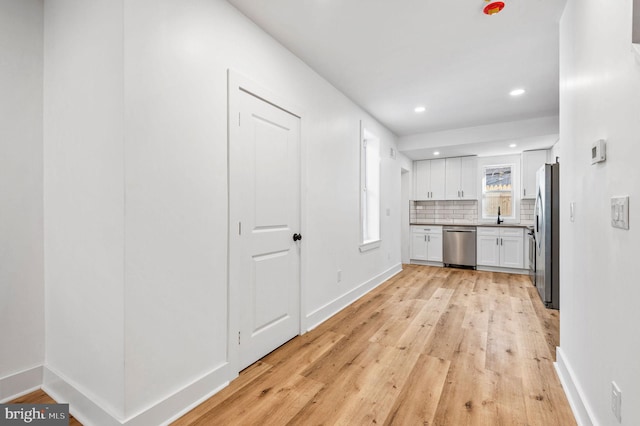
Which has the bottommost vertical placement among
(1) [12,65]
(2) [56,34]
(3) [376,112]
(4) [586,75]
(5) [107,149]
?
(5) [107,149]

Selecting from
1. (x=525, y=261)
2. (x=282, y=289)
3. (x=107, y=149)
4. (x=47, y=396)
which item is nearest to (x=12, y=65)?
(x=107, y=149)

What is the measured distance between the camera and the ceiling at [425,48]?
2152mm

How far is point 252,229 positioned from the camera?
89.1 inches

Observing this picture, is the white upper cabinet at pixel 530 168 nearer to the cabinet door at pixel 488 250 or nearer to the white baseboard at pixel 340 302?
the cabinet door at pixel 488 250

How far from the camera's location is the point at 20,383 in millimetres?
1911

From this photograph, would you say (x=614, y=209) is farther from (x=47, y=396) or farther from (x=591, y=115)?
(x=47, y=396)

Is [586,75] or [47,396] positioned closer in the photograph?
[586,75]

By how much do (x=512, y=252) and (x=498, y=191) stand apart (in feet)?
4.28

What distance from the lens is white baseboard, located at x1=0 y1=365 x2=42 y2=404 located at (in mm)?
1847

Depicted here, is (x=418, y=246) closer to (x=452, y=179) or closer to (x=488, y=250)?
(x=488, y=250)

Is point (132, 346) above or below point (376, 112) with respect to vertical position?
below

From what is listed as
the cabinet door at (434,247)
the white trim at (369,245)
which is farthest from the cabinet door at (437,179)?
the white trim at (369,245)

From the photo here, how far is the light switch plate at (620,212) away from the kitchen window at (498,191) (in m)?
5.42

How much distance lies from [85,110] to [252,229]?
123cm
